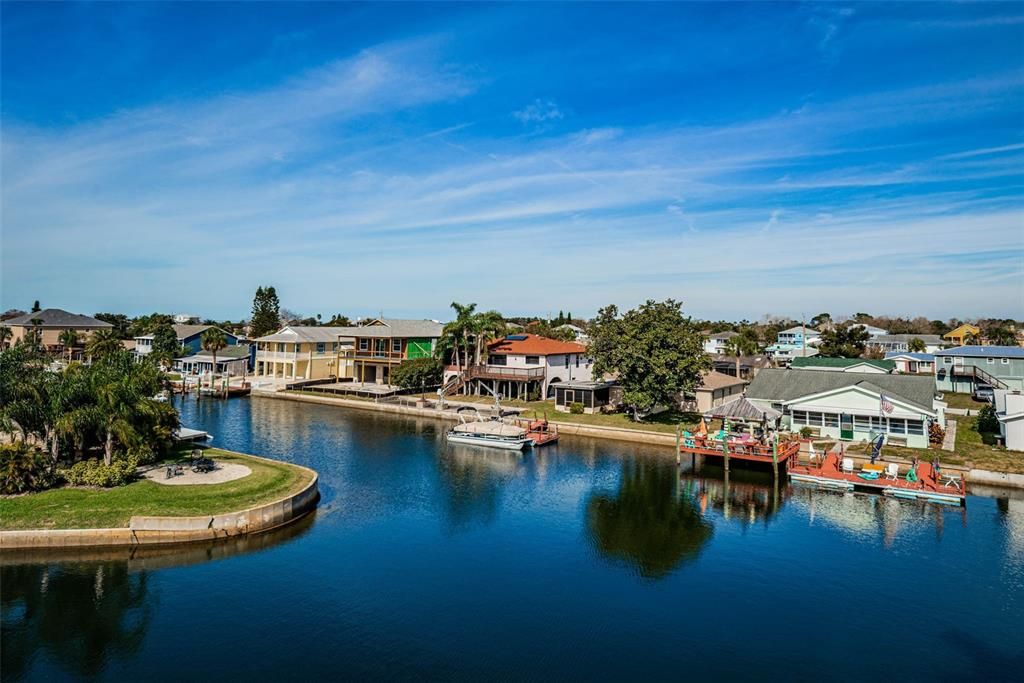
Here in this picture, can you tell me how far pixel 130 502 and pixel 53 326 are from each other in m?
88.9

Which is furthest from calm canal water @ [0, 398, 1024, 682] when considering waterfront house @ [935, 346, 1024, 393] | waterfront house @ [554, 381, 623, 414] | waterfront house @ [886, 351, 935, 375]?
waterfront house @ [886, 351, 935, 375]

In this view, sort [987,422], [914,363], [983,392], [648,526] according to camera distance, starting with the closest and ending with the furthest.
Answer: [648,526] < [987,422] < [983,392] < [914,363]

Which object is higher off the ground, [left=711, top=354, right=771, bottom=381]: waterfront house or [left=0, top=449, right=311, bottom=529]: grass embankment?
[left=711, top=354, right=771, bottom=381]: waterfront house

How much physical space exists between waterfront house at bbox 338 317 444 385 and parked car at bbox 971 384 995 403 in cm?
5312

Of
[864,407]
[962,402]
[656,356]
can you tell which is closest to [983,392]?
[962,402]

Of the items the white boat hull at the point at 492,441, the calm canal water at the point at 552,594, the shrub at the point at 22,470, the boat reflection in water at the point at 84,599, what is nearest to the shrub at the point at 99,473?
the shrub at the point at 22,470

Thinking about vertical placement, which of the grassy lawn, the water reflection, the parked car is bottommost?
the water reflection

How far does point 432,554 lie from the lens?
911 inches

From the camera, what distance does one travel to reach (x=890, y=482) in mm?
30625

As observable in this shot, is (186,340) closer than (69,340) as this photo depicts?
No

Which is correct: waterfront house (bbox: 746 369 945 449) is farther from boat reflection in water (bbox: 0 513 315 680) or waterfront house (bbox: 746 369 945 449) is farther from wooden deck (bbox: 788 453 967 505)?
boat reflection in water (bbox: 0 513 315 680)

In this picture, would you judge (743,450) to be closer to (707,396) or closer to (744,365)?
(707,396)

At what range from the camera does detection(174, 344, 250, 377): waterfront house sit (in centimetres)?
7831

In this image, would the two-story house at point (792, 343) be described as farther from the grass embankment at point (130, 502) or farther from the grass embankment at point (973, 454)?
the grass embankment at point (130, 502)
